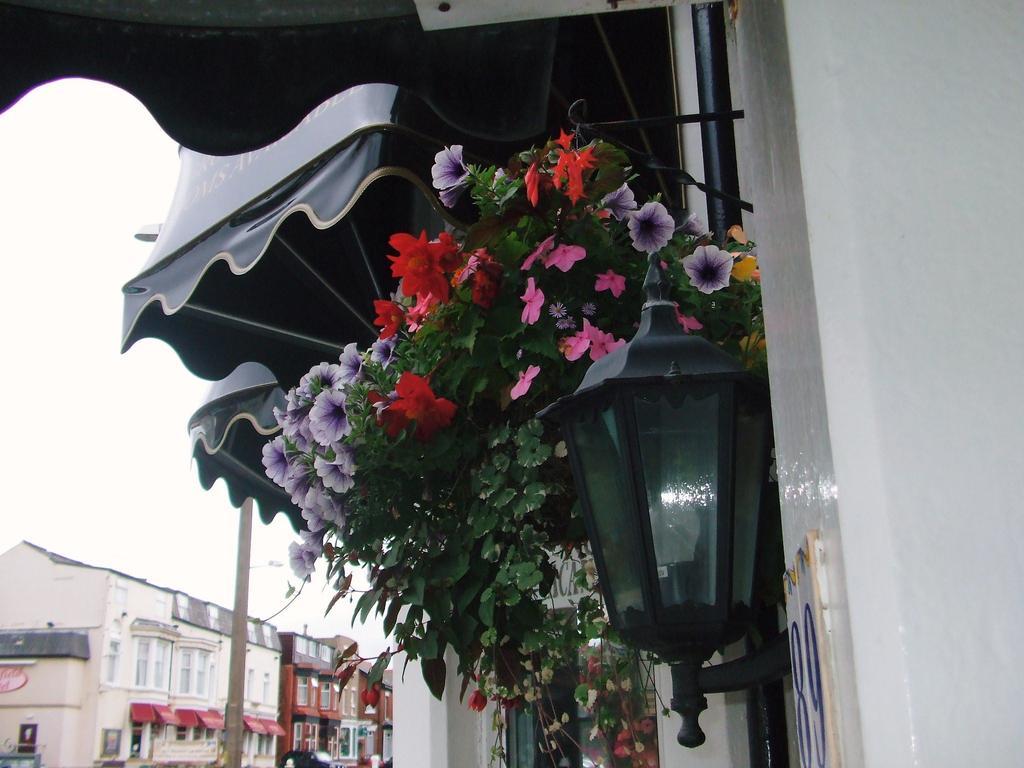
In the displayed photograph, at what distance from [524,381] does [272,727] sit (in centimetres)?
5052

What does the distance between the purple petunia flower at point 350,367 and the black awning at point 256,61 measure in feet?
1.54

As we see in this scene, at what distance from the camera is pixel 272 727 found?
4806cm

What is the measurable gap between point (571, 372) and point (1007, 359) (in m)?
1.06

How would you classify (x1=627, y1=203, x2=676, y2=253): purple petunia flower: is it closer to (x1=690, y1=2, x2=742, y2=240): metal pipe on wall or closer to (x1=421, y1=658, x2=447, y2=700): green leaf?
(x1=690, y1=2, x2=742, y2=240): metal pipe on wall

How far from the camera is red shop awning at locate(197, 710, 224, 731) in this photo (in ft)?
138

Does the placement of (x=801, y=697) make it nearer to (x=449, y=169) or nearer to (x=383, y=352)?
(x=383, y=352)

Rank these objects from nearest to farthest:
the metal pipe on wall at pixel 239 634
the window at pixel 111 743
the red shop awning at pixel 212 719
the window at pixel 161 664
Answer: the metal pipe on wall at pixel 239 634
the window at pixel 111 743
the window at pixel 161 664
the red shop awning at pixel 212 719

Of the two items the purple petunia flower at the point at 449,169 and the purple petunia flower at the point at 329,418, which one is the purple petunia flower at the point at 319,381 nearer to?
the purple petunia flower at the point at 329,418

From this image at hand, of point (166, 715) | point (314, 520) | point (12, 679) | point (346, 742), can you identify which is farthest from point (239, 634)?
point (346, 742)

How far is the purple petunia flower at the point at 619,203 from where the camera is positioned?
1.83 m

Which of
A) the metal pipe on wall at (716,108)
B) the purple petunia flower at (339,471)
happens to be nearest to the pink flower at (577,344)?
the purple petunia flower at (339,471)

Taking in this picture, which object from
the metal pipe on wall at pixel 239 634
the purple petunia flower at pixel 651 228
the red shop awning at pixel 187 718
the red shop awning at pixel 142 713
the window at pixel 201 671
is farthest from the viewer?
the window at pixel 201 671

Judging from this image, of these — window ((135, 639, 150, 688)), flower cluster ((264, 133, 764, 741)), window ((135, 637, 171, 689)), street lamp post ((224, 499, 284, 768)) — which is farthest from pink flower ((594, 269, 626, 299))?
window ((135, 639, 150, 688))

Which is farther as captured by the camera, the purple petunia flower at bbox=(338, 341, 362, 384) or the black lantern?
the purple petunia flower at bbox=(338, 341, 362, 384)
